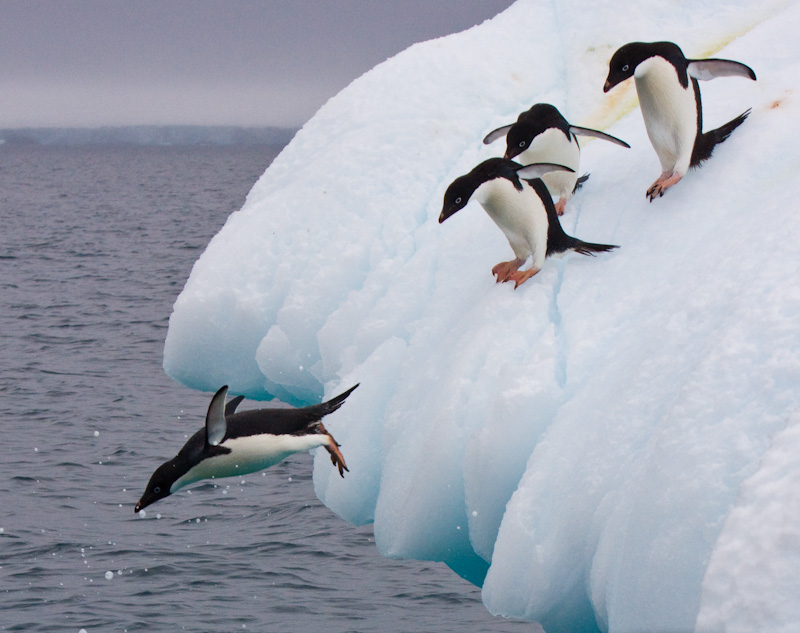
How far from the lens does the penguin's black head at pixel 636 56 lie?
4.49 metres

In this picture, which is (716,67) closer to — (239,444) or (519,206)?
(519,206)

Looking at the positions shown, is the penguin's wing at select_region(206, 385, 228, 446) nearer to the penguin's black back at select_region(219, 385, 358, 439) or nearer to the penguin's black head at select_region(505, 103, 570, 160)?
the penguin's black back at select_region(219, 385, 358, 439)

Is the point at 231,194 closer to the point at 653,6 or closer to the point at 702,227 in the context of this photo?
the point at 653,6

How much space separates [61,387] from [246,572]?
17.6 ft

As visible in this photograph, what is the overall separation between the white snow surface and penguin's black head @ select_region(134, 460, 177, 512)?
1.14 metres

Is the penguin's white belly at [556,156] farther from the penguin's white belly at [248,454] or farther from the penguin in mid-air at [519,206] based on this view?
the penguin's white belly at [248,454]

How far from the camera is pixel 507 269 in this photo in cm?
489

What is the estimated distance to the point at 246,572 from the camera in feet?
18.9

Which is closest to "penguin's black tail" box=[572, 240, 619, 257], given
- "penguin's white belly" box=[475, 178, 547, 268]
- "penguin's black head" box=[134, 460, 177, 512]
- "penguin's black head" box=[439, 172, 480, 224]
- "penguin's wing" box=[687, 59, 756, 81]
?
"penguin's white belly" box=[475, 178, 547, 268]

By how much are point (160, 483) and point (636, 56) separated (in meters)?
2.83

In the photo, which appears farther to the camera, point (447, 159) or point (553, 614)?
point (447, 159)

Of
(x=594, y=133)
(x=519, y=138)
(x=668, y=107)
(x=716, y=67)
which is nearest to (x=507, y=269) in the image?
(x=519, y=138)

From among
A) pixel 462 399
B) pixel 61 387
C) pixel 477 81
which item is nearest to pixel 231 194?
pixel 61 387

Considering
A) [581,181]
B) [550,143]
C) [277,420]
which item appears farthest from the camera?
[581,181]
